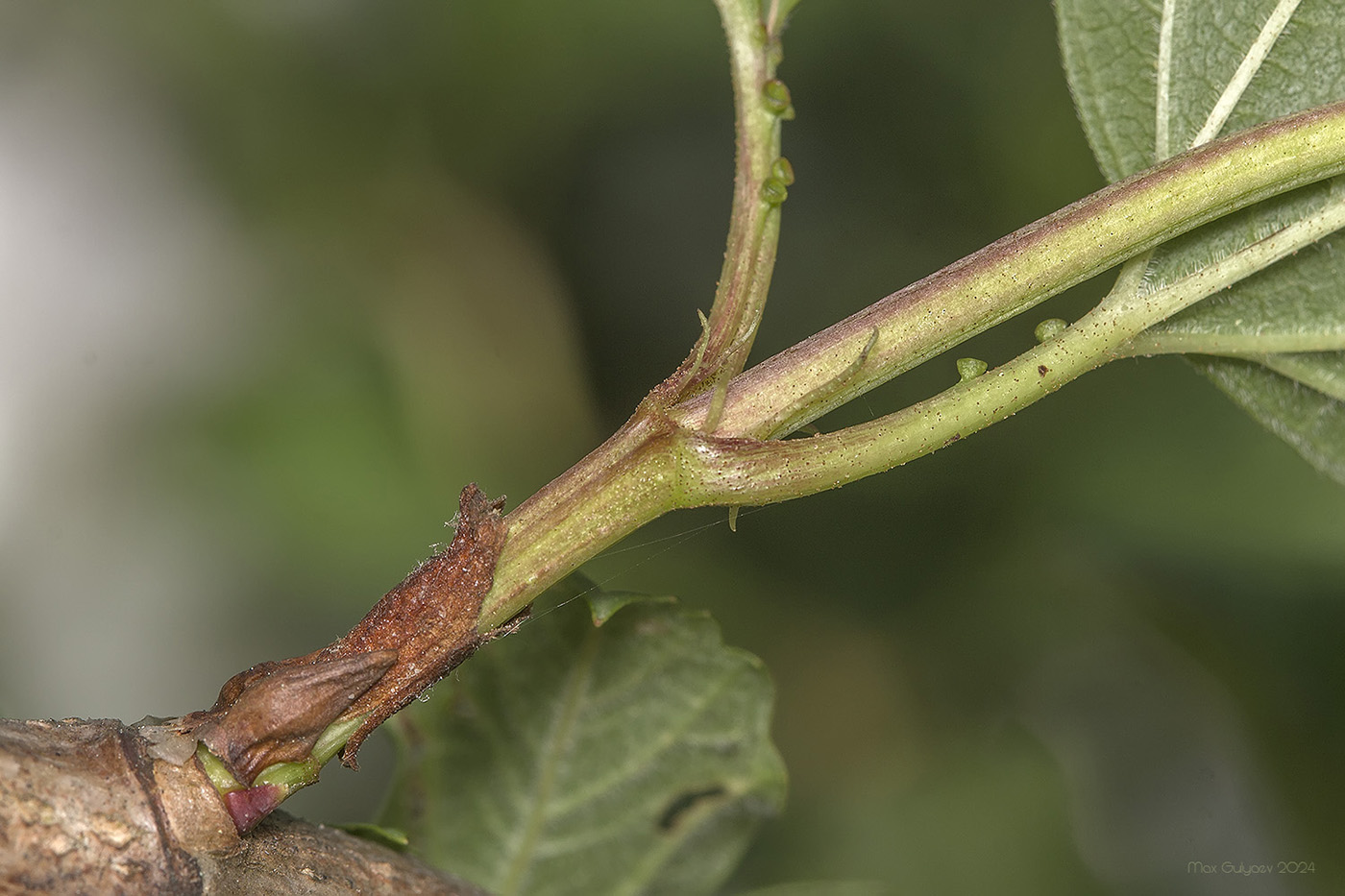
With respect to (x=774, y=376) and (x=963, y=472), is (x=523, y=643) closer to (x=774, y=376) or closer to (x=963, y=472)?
(x=774, y=376)

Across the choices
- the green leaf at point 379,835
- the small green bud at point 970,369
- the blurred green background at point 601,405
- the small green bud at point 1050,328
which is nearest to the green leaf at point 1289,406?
the small green bud at point 1050,328

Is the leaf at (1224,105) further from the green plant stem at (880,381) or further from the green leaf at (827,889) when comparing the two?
the green leaf at (827,889)

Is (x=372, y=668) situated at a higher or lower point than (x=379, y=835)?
higher

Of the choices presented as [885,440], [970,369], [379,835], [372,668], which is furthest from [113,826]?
[970,369]

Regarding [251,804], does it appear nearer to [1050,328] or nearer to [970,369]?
[970,369]

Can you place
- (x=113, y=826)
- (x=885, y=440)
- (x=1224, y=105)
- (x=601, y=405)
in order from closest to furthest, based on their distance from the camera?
(x=113, y=826)
(x=885, y=440)
(x=1224, y=105)
(x=601, y=405)

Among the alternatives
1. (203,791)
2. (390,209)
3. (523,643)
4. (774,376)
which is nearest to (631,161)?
(390,209)
